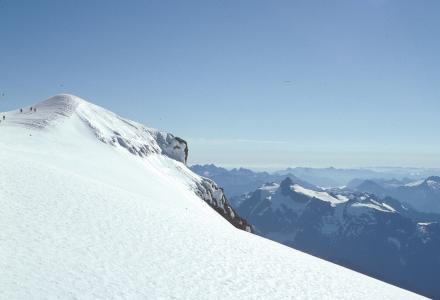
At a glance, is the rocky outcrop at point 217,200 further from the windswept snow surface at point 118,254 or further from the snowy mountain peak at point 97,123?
the windswept snow surface at point 118,254

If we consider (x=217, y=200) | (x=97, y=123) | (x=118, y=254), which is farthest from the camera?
(x=217, y=200)

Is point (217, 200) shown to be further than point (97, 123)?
Yes

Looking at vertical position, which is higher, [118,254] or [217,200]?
[217,200]

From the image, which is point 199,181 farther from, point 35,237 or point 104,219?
point 35,237

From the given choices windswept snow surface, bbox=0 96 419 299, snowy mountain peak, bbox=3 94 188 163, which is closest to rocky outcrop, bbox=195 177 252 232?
snowy mountain peak, bbox=3 94 188 163

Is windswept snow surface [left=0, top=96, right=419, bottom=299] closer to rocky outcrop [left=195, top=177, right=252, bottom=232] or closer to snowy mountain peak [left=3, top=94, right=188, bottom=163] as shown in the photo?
snowy mountain peak [left=3, top=94, right=188, bottom=163]

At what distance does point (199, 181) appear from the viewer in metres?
88.1

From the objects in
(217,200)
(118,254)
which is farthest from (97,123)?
(118,254)

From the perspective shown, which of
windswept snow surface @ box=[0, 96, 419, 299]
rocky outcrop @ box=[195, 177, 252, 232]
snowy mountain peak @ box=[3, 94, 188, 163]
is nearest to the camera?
windswept snow surface @ box=[0, 96, 419, 299]

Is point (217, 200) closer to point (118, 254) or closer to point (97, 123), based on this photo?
point (97, 123)

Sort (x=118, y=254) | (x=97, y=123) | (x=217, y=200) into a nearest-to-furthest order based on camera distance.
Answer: (x=118, y=254), (x=97, y=123), (x=217, y=200)

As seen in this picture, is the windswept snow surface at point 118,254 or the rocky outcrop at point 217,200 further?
the rocky outcrop at point 217,200

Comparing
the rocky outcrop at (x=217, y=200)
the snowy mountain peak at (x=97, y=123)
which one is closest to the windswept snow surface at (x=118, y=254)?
the snowy mountain peak at (x=97, y=123)

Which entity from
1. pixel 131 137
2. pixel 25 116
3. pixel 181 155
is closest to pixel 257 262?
pixel 25 116
